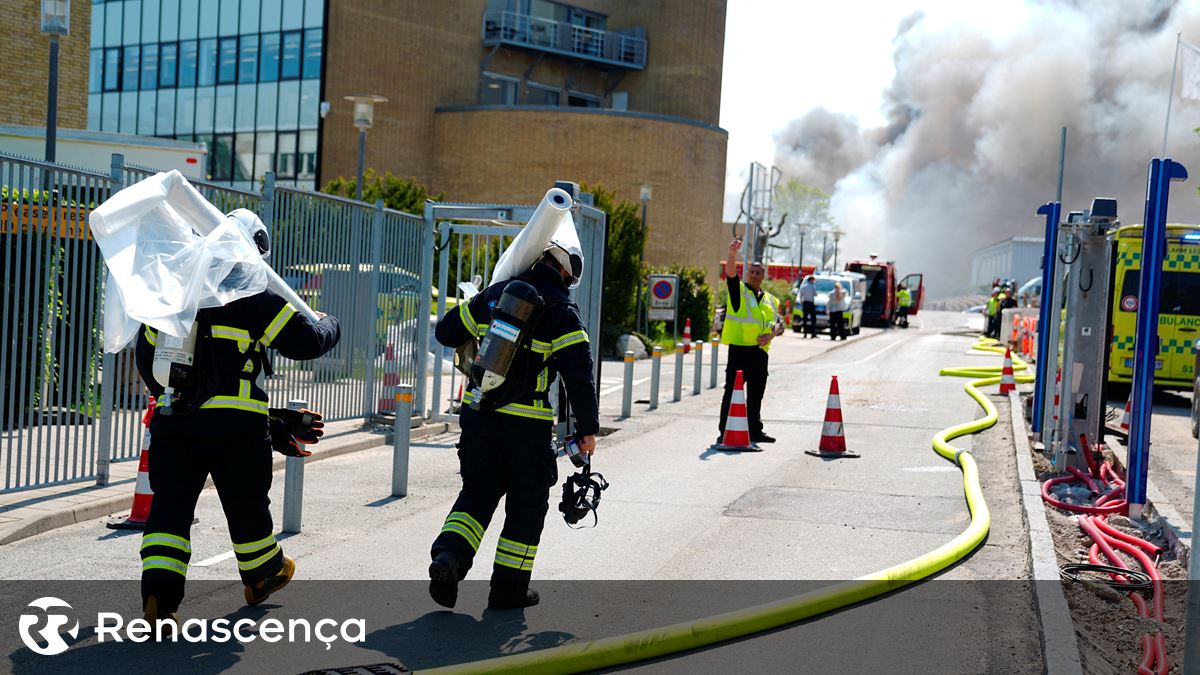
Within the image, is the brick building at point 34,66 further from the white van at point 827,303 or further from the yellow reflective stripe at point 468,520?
the yellow reflective stripe at point 468,520

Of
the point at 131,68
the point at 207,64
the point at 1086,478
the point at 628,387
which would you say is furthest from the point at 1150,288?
the point at 131,68

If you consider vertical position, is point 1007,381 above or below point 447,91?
below

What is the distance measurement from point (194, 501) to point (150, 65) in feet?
136

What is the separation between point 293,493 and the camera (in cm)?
741

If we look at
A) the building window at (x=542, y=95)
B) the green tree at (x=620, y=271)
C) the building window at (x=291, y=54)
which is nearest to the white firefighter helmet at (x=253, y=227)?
the green tree at (x=620, y=271)

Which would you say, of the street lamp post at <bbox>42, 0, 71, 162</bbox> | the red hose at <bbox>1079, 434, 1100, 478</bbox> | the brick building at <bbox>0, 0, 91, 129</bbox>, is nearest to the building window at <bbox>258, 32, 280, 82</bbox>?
the brick building at <bbox>0, 0, 91, 129</bbox>

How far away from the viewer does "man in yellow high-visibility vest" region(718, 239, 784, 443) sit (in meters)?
12.0

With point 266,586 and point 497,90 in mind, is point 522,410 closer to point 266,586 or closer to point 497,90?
point 266,586

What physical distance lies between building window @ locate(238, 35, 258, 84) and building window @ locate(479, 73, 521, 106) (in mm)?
8279

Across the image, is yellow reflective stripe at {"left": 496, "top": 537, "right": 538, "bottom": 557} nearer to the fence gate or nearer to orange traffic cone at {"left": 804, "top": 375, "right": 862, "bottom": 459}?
the fence gate

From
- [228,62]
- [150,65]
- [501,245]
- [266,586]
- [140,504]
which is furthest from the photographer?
[150,65]

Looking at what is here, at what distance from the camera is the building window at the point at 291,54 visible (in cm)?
4022

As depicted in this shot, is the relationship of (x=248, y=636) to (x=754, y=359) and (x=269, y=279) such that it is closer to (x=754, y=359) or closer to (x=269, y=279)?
(x=269, y=279)

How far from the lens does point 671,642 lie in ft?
16.8
